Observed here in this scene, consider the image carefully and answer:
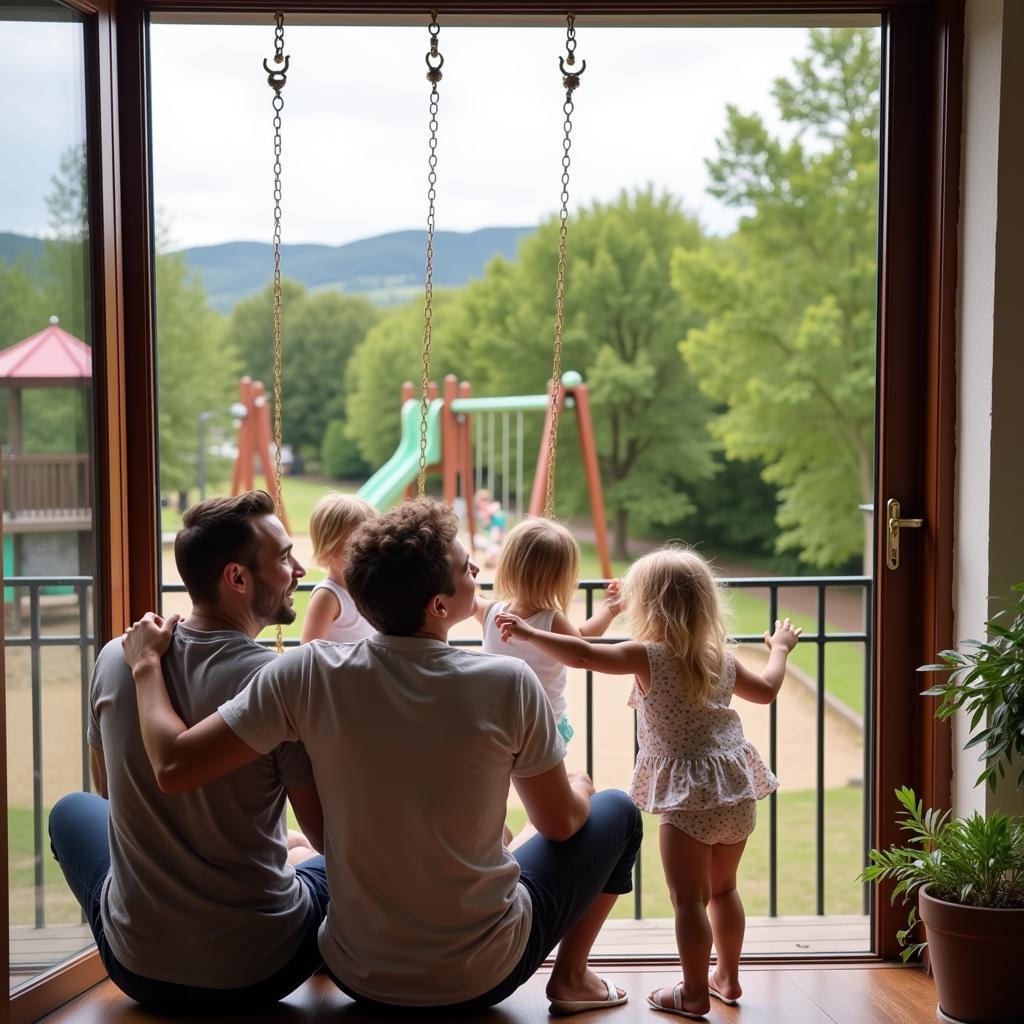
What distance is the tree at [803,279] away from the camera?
12914 mm

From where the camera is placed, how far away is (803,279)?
1330 centimetres

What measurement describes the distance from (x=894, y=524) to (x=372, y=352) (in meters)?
13.7

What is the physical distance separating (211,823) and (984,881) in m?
1.38

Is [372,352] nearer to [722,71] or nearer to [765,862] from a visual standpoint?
[722,71]

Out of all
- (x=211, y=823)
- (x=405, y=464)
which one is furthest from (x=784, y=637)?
(x=405, y=464)

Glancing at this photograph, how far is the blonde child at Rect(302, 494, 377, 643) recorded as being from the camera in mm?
2350

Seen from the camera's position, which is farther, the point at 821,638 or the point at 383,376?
the point at 383,376

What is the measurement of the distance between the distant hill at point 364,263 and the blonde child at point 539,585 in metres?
14.4

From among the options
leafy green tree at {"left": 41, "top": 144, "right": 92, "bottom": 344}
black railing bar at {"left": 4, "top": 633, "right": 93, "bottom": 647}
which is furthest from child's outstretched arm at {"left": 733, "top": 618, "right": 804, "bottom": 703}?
leafy green tree at {"left": 41, "top": 144, "right": 92, "bottom": 344}

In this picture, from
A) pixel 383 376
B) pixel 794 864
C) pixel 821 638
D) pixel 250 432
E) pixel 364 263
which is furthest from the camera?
pixel 364 263

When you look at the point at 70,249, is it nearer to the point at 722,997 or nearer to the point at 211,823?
the point at 211,823

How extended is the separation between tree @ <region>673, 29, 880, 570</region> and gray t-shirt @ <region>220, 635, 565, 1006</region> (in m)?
11.8

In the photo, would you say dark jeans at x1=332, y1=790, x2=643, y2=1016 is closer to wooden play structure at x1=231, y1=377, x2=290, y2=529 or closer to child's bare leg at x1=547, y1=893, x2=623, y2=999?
child's bare leg at x1=547, y1=893, x2=623, y2=999

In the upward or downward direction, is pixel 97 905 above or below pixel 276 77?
below
